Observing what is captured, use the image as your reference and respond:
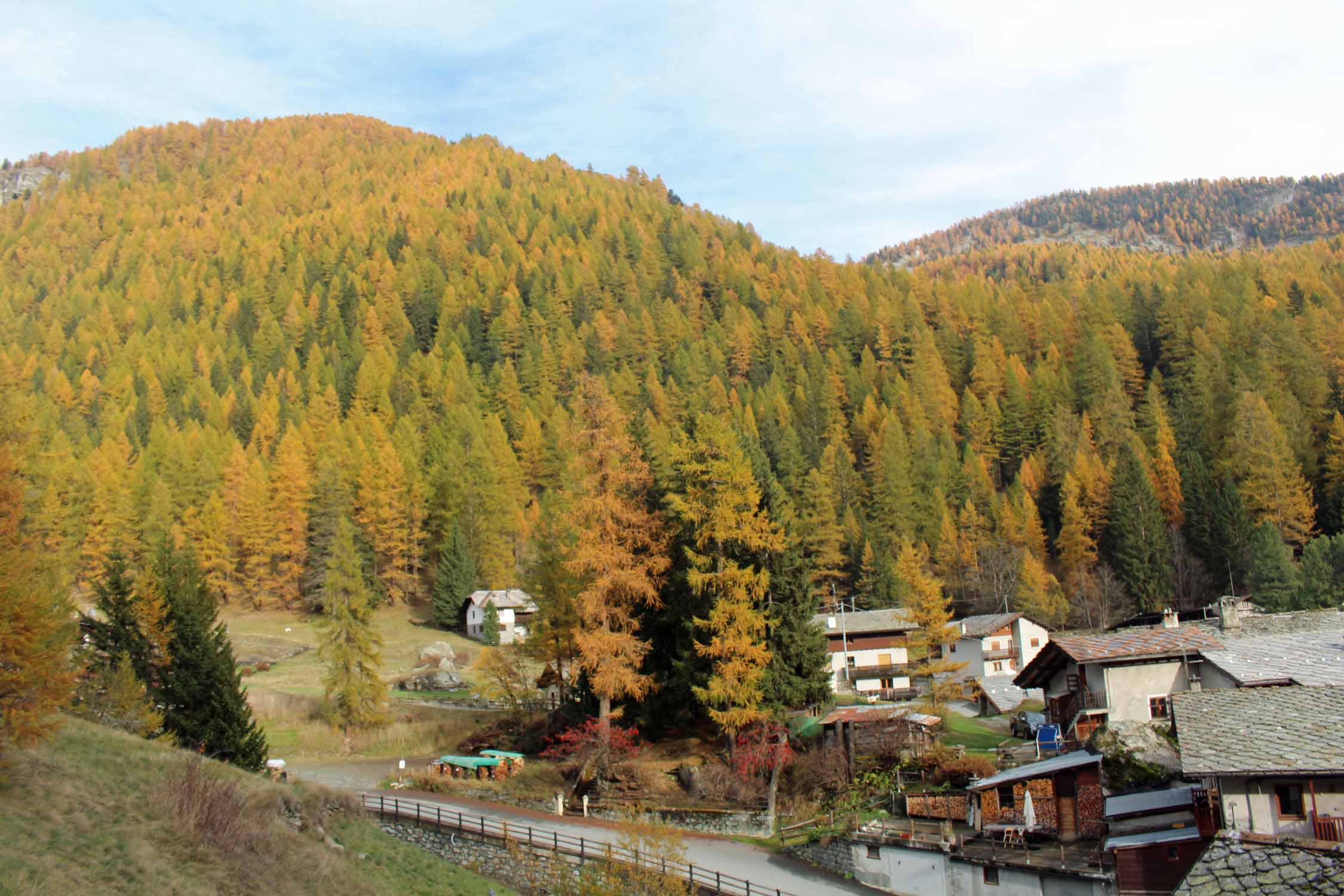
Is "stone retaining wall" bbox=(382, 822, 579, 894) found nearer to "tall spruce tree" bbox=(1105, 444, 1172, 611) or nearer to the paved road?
the paved road

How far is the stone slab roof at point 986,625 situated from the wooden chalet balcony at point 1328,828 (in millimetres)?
46318

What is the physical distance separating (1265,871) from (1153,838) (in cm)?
1045

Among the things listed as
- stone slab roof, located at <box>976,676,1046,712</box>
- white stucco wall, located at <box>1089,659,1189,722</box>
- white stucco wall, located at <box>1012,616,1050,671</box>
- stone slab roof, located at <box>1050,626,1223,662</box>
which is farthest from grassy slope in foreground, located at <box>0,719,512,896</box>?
white stucco wall, located at <box>1012,616,1050,671</box>

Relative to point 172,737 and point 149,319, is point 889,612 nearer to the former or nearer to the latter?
point 172,737

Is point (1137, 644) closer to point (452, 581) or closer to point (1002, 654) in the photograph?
point (1002, 654)

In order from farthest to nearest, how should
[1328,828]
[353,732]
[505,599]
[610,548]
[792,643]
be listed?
[505,599], [353,732], [610,548], [792,643], [1328,828]

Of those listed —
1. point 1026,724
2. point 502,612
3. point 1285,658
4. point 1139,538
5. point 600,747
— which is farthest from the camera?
point 502,612

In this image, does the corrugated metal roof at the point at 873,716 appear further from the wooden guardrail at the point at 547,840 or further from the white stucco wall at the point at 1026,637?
the white stucco wall at the point at 1026,637

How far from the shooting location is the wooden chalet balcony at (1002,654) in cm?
6475

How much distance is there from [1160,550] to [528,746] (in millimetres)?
56663

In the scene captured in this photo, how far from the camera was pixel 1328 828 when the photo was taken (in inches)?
690

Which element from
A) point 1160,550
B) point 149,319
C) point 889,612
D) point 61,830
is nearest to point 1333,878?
point 61,830

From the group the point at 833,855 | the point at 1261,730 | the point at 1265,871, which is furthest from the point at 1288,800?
the point at 833,855

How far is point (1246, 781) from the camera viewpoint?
18.4 m
